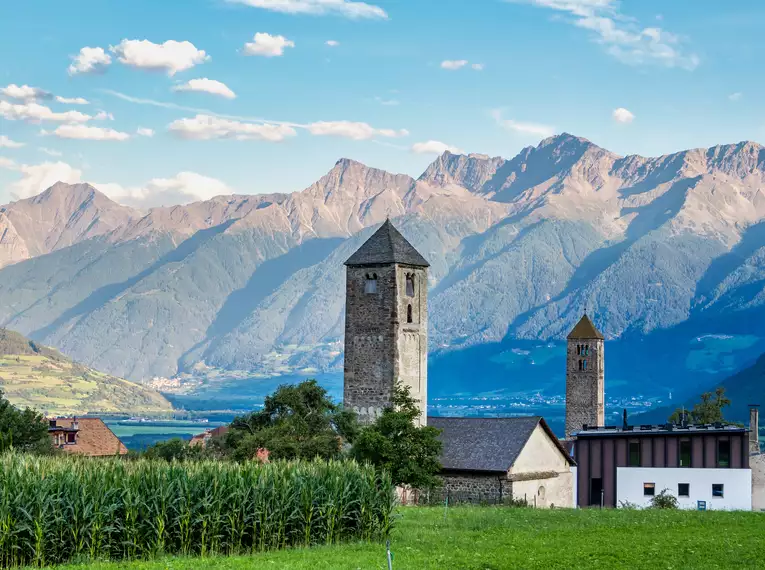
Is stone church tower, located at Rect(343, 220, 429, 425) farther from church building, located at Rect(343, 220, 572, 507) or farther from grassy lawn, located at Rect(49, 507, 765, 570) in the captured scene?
grassy lawn, located at Rect(49, 507, 765, 570)

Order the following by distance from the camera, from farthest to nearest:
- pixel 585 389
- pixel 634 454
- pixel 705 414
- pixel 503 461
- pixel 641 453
A: 1. pixel 585 389
2. pixel 705 414
3. pixel 634 454
4. pixel 641 453
5. pixel 503 461

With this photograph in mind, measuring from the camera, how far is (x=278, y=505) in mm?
38750

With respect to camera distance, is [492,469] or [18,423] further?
[18,423]

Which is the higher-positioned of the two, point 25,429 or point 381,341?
point 381,341

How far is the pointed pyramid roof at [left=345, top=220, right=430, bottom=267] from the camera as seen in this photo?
7419 centimetres

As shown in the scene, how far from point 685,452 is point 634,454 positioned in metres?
3.41

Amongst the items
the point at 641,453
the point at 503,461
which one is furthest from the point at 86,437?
the point at 503,461

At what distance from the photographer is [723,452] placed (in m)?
76.8

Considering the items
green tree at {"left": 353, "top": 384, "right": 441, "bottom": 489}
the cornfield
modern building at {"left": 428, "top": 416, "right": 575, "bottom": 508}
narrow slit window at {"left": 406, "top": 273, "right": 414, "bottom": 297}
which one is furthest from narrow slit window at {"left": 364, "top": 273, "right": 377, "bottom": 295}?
the cornfield

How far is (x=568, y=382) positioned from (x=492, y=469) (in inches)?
2478

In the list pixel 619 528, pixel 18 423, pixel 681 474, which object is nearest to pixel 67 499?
pixel 619 528

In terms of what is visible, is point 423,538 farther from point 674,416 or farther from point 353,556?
point 674,416

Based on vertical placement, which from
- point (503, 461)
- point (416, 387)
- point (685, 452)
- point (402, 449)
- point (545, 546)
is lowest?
point (545, 546)

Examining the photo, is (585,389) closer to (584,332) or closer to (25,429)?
(584,332)
